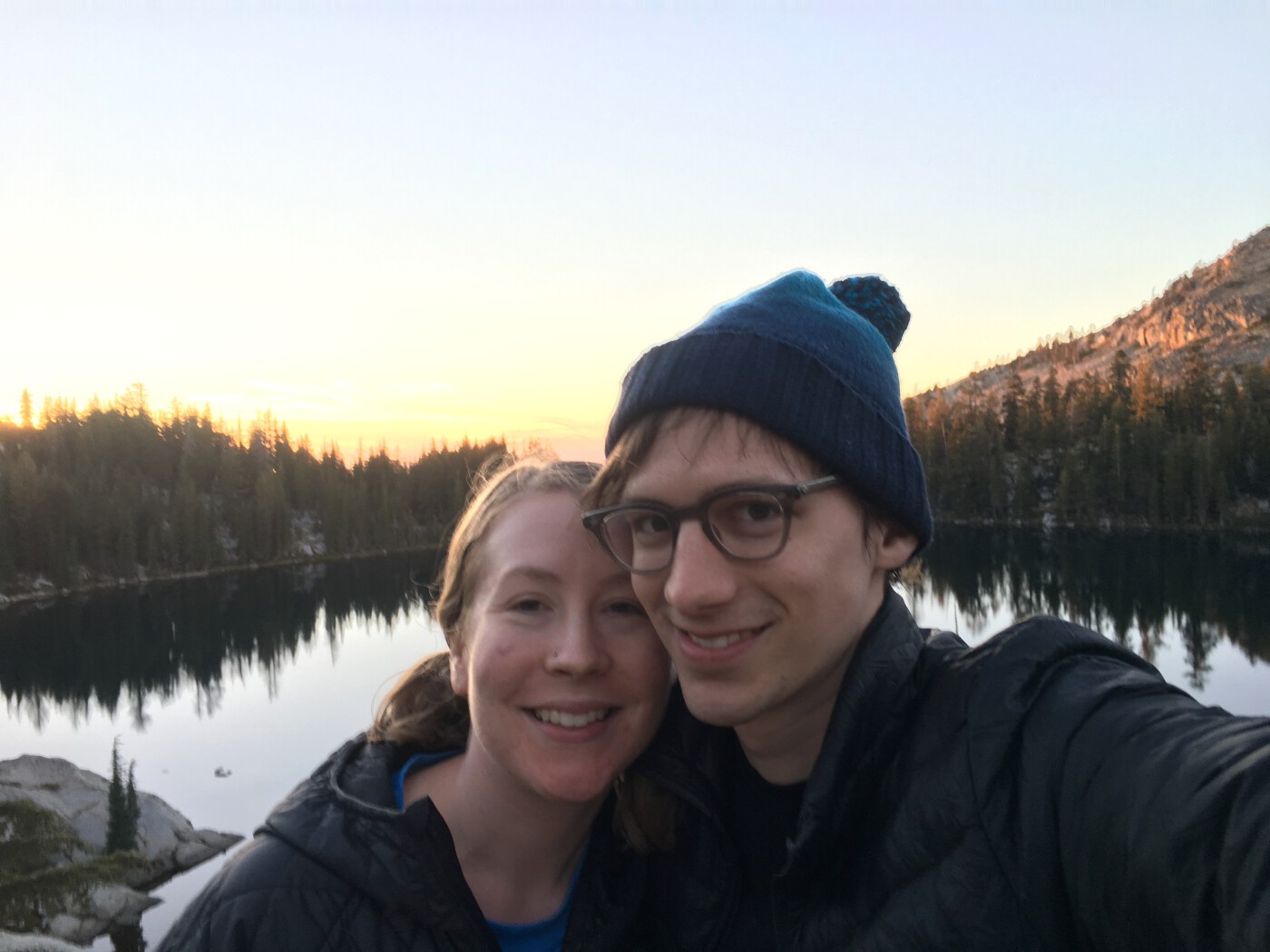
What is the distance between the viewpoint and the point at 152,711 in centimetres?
2645

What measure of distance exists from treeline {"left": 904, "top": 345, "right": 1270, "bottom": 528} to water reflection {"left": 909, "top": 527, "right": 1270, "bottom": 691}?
9.16 ft

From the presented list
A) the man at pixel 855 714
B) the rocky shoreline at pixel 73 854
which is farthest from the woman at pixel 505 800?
the rocky shoreline at pixel 73 854

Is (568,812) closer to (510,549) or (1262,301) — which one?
(510,549)

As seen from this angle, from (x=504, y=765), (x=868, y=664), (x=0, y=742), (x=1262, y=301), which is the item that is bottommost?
(x=0, y=742)

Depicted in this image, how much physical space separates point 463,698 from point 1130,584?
39442 mm

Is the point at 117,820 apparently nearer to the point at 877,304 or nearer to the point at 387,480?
the point at 877,304

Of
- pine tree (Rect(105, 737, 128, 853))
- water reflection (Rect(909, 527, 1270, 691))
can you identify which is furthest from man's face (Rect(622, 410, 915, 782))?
water reflection (Rect(909, 527, 1270, 691))

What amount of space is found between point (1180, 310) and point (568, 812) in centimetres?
10909

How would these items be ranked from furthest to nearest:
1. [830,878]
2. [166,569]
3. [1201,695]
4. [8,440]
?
[8,440], [166,569], [1201,695], [830,878]

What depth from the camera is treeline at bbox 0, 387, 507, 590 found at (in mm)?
50250

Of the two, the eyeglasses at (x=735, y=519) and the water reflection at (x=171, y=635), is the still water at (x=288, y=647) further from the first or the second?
the eyeglasses at (x=735, y=519)

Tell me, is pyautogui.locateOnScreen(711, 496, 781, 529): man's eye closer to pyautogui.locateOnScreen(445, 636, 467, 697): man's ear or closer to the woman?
the woman

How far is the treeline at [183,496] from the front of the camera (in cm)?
5025

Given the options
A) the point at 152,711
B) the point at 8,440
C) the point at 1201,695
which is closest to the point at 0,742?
the point at 152,711
